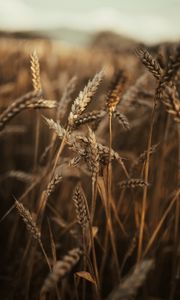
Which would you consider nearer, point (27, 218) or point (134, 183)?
point (27, 218)

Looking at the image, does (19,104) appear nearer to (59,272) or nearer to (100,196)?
(59,272)

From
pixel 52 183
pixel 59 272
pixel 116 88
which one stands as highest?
pixel 116 88

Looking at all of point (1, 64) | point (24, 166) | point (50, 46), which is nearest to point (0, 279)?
point (24, 166)

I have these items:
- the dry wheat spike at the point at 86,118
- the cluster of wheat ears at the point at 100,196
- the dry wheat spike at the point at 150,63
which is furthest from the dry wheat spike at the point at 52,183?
the dry wheat spike at the point at 150,63

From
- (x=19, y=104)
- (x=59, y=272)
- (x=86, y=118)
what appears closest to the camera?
(x=59, y=272)

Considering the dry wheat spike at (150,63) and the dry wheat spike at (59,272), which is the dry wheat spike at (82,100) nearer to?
the dry wheat spike at (150,63)

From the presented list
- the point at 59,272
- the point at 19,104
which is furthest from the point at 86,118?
the point at 59,272

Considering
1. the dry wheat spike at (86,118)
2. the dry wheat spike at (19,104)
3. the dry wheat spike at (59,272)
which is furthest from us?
the dry wheat spike at (86,118)

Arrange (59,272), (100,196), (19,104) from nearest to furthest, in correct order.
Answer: (59,272) → (19,104) → (100,196)

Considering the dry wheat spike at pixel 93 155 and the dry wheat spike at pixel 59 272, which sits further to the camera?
the dry wheat spike at pixel 93 155
